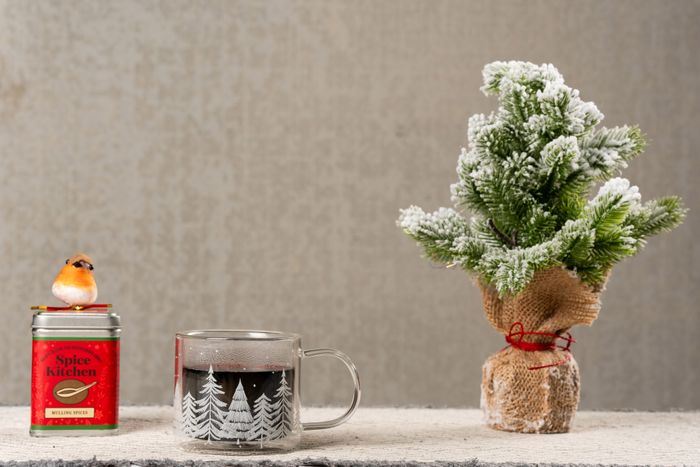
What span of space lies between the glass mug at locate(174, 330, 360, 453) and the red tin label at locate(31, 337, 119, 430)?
0.08 metres

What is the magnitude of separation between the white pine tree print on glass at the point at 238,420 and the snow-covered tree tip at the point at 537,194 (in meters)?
0.26

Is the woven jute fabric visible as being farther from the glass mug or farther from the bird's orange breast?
the bird's orange breast

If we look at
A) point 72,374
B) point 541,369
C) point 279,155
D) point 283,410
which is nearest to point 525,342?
point 541,369

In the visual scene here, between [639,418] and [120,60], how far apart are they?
955mm

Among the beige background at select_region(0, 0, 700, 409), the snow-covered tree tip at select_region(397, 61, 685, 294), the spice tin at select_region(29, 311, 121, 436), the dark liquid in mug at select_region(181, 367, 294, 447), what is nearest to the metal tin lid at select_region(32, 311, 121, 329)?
the spice tin at select_region(29, 311, 121, 436)

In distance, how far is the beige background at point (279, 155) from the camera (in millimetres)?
1394

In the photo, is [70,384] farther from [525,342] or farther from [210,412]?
[525,342]

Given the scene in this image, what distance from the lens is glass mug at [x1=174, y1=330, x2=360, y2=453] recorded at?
2.27 feet

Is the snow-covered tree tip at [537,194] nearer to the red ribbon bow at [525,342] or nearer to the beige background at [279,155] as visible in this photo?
the red ribbon bow at [525,342]

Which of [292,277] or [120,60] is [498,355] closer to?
[292,277]

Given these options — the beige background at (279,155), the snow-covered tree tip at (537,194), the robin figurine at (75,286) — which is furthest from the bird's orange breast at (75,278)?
the beige background at (279,155)

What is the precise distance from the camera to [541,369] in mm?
831

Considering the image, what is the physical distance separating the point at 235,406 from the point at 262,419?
2cm

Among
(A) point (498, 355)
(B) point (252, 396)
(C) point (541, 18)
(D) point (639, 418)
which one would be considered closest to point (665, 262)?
(C) point (541, 18)
